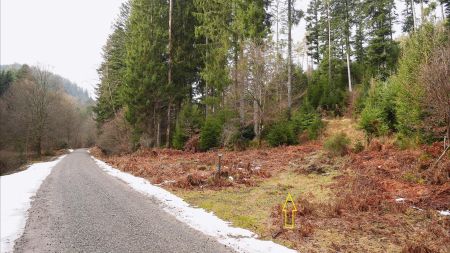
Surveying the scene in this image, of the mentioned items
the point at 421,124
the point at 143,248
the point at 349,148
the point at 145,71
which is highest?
the point at 145,71

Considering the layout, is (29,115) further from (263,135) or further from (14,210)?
(14,210)

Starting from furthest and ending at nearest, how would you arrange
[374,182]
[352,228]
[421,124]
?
[421,124], [374,182], [352,228]

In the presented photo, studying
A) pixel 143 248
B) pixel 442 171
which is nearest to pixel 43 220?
pixel 143 248

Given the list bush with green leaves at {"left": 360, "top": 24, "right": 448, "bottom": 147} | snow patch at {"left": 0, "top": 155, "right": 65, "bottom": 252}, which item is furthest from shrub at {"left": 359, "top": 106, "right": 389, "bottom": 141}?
snow patch at {"left": 0, "top": 155, "right": 65, "bottom": 252}

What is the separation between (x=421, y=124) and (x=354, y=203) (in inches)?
293

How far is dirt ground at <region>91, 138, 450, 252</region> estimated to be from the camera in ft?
20.7

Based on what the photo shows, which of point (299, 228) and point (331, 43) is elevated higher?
point (331, 43)

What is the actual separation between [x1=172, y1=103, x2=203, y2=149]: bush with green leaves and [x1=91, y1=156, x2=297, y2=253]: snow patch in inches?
594

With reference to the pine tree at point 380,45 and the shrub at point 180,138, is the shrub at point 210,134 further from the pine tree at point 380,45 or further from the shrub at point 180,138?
the pine tree at point 380,45

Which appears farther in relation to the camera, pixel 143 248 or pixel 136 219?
pixel 136 219

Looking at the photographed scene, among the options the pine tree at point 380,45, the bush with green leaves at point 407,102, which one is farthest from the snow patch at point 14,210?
the pine tree at point 380,45

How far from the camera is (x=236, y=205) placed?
31.1 ft

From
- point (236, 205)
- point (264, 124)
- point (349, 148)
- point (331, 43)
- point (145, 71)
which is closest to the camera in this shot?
point (236, 205)

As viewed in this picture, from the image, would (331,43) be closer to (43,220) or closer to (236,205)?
(236,205)
